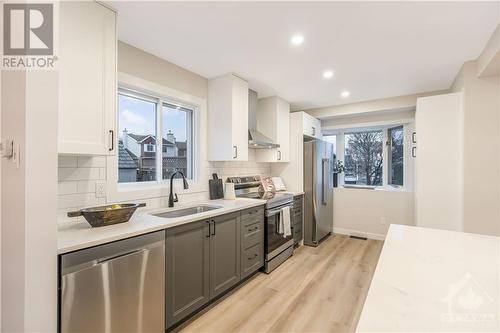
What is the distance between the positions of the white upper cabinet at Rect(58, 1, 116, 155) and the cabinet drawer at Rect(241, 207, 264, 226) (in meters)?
1.45

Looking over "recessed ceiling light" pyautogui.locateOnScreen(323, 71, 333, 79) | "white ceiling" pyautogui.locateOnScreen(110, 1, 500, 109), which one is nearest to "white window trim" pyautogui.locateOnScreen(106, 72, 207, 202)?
"white ceiling" pyautogui.locateOnScreen(110, 1, 500, 109)

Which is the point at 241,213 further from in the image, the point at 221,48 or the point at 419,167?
the point at 419,167

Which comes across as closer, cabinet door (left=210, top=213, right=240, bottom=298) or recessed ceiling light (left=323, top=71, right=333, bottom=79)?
cabinet door (left=210, top=213, right=240, bottom=298)

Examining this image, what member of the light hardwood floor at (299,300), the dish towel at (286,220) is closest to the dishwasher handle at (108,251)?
the light hardwood floor at (299,300)

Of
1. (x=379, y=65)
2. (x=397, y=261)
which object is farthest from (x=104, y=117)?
(x=379, y=65)

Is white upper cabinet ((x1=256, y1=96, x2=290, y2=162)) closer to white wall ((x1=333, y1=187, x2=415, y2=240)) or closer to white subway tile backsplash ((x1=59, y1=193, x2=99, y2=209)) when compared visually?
white wall ((x1=333, y1=187, x2=415, y2=240))

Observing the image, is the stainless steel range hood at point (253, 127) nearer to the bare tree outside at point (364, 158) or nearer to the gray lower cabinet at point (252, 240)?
the gray lower cabinet at point (252, 240)

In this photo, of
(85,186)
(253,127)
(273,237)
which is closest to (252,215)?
(273,237)

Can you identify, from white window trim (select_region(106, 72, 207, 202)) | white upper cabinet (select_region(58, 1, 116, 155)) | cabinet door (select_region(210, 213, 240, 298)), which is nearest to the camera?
white upper cabinet (select_region(58, 1, 116, 155))

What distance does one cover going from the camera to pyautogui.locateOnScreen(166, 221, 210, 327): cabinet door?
1824mm

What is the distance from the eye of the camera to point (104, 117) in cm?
172

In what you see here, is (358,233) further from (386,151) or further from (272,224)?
(272,224)

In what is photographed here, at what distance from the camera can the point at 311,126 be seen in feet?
14.3

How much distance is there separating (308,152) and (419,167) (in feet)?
5.10
